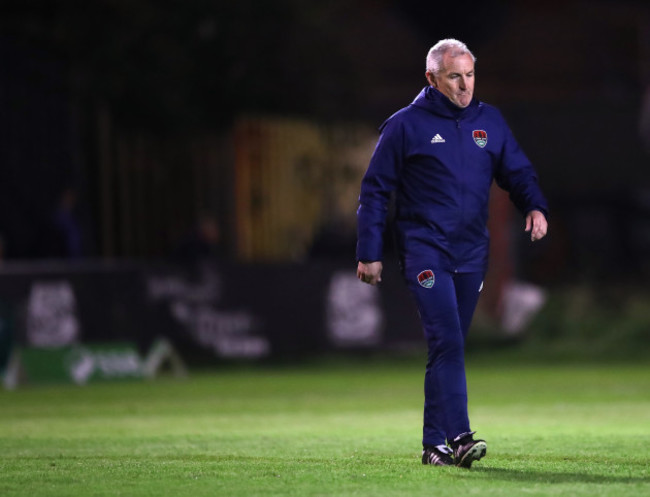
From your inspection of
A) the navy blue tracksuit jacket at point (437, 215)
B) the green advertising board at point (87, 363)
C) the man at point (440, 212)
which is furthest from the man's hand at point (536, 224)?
the green advertising board at point (87, 363)

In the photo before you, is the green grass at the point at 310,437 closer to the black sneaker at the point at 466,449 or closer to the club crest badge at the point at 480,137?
the black sneaker at the point at 466,449

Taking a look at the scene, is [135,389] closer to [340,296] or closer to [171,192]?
[340,296]

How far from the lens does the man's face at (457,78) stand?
26.0 ft

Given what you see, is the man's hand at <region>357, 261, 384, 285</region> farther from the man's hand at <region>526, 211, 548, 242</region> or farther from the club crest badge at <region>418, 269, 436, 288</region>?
the man's hand at <region>526, 211, 548, 242</region>

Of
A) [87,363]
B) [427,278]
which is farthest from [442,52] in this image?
[87,363]

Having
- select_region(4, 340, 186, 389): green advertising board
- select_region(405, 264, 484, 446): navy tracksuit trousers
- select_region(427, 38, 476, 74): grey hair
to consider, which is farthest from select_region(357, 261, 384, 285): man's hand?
select_region(4, 340, 186, 389): green advertising board

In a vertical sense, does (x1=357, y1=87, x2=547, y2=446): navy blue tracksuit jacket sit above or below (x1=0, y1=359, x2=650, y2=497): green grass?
above

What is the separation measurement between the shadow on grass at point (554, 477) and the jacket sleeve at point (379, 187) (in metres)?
1.32

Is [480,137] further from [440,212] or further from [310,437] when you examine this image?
[310,437]

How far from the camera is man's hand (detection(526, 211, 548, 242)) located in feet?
26.3

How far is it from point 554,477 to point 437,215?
1.54 m

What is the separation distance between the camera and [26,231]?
22625 mm

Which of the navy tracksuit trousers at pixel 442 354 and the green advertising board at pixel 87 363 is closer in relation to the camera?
the navy tracksuit trousers at pixel 442 354

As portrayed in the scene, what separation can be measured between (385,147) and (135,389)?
10000 mm
